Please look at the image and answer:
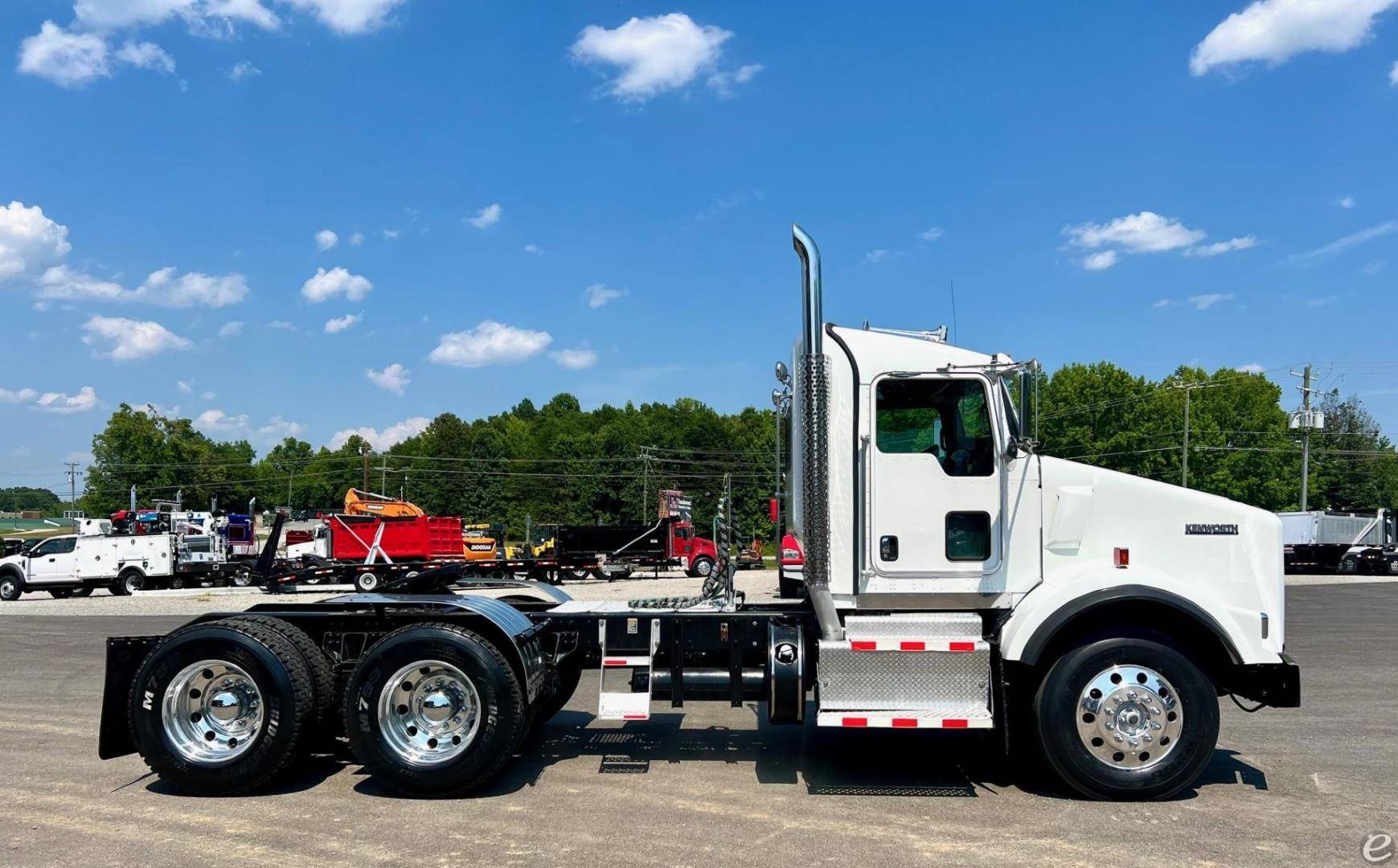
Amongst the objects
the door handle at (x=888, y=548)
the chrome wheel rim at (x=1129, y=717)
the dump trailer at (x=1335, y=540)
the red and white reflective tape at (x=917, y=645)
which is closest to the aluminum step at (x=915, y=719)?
the red and white reflective tape at (x=917, y=645)

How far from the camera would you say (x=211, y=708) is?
6777 mm

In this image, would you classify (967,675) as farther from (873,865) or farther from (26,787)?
(26,787)

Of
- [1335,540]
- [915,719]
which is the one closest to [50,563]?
[915,719]

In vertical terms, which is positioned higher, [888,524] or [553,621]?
[888,524]

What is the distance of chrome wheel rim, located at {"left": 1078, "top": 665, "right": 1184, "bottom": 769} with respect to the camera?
646 centimetres

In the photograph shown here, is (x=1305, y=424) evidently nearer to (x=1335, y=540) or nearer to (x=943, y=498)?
(x=1335, y=540)

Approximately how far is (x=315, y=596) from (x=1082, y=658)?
2616cm

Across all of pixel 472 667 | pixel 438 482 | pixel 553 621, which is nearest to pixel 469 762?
pixel 472 667

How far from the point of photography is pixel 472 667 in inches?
259

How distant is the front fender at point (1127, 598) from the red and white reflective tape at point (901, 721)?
19.3 inches

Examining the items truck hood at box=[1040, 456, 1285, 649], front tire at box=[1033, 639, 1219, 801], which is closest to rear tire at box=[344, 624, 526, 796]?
front tire at box=[1033, 639, 1219, 801]

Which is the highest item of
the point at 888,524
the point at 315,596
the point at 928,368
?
the point at 928,368

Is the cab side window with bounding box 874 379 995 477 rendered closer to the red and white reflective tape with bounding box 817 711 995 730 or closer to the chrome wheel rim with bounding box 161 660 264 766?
the red and white reflective tape with bounding box 817 711 995 730

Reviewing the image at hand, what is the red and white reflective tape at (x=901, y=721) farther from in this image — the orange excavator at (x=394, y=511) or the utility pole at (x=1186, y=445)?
the utility pole at (x=1186, y=445)
